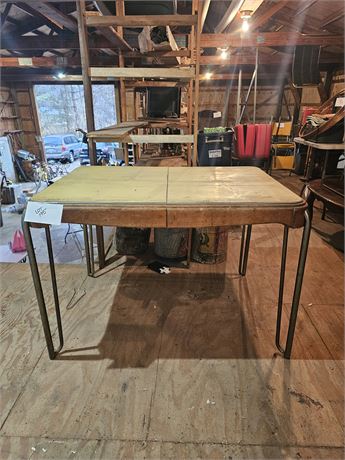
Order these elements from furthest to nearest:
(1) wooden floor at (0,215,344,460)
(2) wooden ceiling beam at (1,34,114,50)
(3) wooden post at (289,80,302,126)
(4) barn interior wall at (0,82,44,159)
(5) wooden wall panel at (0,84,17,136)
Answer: (4) barn interior wall at (0,82,44,159) < (5) wooden wall panel at (0,84,17,136) < (3) wooden post at (289,80,302,126) < (2) wooden ceiling beam at (1,34,114,50) < (1) wooden floor at (0,215,344,460)

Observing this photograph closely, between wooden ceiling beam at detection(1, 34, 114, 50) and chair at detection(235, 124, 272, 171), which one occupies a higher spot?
wooden ceiling beam at detection(1, 34, 114, 50)

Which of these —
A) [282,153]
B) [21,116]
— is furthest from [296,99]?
[21,116]

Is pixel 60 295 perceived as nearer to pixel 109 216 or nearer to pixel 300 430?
pixel 109 216

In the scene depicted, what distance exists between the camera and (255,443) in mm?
1142

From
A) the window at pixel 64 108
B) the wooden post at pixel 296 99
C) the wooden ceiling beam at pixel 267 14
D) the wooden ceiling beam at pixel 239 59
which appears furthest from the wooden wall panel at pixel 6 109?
the wooden post at pixel 296 99

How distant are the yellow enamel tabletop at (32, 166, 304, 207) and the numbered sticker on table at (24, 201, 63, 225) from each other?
3 cm

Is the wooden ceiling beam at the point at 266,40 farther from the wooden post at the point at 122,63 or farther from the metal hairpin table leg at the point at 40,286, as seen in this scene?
the metal hairpin table leg at the point at 40,286

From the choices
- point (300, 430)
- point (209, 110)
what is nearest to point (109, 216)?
point (300, 430)

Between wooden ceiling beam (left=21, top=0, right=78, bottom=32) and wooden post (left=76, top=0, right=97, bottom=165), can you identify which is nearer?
wooden post (left=76, top=0, right=97, bottom=165)

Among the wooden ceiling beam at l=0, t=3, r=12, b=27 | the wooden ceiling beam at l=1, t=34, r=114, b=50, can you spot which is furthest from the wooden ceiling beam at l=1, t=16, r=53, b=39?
the wooden ceiling beam at l=0, t=3, r=12, b=27

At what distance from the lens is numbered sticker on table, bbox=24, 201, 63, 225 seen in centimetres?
117

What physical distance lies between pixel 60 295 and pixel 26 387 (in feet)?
2.44

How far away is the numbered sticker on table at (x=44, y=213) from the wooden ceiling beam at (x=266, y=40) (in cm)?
479

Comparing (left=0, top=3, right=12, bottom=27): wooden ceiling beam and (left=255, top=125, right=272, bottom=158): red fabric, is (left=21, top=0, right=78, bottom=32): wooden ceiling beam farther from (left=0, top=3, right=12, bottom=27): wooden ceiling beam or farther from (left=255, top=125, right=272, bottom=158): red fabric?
(left=255, top=125, right=272, bottom=158): red fabric
